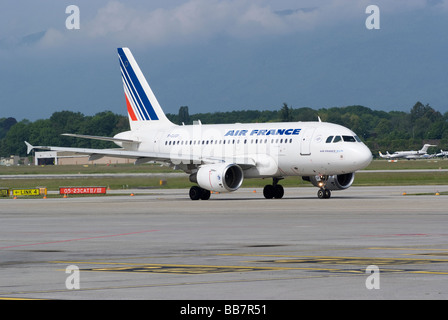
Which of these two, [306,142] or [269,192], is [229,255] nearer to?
[306,142]

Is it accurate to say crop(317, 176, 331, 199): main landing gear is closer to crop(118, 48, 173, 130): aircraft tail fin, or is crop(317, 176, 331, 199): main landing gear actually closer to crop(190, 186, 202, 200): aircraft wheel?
crop(190, 186, 202, 200): aircraft wheel

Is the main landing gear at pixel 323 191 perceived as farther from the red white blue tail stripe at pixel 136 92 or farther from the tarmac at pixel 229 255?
the red white blue tail stripe at pixel 136 92

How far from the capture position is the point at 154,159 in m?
54.6

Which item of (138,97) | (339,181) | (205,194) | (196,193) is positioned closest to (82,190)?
(138,97)

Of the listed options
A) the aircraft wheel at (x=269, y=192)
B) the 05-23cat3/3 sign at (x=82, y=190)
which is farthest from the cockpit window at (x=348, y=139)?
the 05-23cat3/3 sign at (x=82, y=190)

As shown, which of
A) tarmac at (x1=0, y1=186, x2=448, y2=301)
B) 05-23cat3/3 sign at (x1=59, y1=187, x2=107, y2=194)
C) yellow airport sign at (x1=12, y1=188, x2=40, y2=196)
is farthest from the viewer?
05-23cat3/3 sign at (x1=59, y1=187, x2=107, y2=194)

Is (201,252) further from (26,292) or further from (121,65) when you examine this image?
(121,65)

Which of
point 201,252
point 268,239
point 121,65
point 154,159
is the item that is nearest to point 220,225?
point 268,239

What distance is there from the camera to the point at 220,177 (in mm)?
49656

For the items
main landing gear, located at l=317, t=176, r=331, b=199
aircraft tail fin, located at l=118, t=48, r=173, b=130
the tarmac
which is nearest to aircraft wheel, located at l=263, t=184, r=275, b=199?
main landing gear, located at l=317, t=176, r=331, b=199

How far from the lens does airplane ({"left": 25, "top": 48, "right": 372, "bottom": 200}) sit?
4962 centimetres

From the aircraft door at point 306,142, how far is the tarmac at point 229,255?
11725 millimetres

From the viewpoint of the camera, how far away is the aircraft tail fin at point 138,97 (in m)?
62.3
